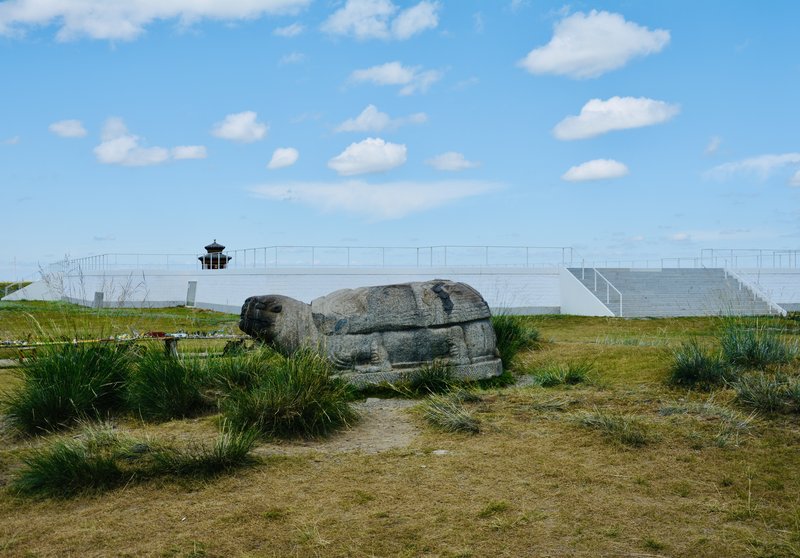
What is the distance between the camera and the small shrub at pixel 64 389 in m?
7.41

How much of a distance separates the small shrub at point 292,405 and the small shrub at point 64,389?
142 centimetres

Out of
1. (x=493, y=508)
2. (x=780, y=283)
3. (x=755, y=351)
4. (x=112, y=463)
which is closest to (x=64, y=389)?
(x=112, y=463)

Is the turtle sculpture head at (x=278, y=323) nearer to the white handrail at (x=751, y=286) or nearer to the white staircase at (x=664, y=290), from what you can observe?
the white staircase at (x=664, y=290)

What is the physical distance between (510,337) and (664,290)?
53.5 feet

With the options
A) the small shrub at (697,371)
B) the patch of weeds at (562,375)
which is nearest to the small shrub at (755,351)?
the small shrub at (697,371)

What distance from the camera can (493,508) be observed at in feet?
16.4

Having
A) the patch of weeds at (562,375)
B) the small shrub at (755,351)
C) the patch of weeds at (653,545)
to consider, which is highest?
the small shrub at (755,351)

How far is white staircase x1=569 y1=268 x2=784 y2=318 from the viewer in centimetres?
2445

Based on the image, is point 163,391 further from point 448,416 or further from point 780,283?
point 780,283

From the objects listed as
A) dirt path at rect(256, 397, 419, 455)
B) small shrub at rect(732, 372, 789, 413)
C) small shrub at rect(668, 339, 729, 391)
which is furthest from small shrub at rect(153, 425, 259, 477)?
small shrub at rect(668, 339, 729, 391)

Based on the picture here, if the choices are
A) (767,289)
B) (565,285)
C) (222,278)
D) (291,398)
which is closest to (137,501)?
(291,398)

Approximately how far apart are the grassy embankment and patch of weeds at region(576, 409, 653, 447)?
0.05 feet

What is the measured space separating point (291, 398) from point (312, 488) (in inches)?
60.0

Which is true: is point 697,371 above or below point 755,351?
below
